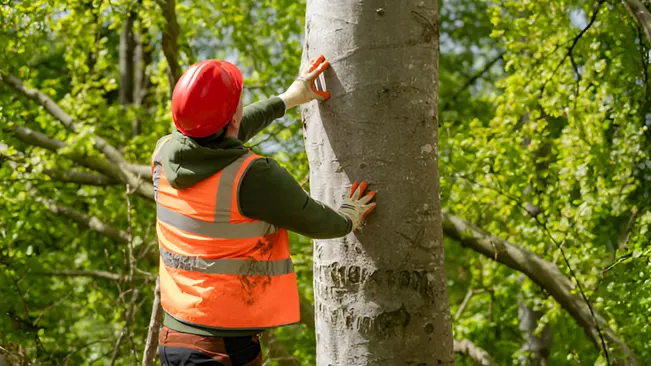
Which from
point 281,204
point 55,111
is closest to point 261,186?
point 281,204

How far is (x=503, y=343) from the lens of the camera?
8.05m

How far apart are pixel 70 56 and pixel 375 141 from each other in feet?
20.8

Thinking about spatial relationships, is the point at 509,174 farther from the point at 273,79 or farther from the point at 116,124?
the point at 116,124

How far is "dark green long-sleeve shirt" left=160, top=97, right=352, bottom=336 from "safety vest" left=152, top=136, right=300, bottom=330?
0.10 feet

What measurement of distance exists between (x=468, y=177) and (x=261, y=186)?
394 cm

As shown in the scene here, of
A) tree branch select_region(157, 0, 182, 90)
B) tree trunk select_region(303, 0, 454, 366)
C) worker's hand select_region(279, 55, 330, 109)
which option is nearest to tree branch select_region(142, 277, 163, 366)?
tree trunk select_region(303, 0, 454, 366)

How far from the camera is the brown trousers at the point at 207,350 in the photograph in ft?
7.91

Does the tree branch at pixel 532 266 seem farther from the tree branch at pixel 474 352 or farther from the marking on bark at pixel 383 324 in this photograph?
the marking on bark at pixel 383 324

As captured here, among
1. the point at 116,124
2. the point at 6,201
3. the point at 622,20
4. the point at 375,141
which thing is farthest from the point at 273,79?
the point at 375,141

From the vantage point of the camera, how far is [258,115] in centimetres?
288

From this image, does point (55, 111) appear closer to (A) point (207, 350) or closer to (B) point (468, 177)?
(B) point (468, 177)

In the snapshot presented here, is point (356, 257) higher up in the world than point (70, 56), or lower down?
lower down

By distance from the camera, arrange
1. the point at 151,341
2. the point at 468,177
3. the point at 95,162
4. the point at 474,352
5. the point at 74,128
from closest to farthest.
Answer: the point at 151,341, the point at 468,177, the point at 474,352, the point at 95,162, the point at 74,128

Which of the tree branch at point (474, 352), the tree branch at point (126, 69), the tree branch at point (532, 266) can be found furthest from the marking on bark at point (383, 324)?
the tree branch at point (126, 69)
